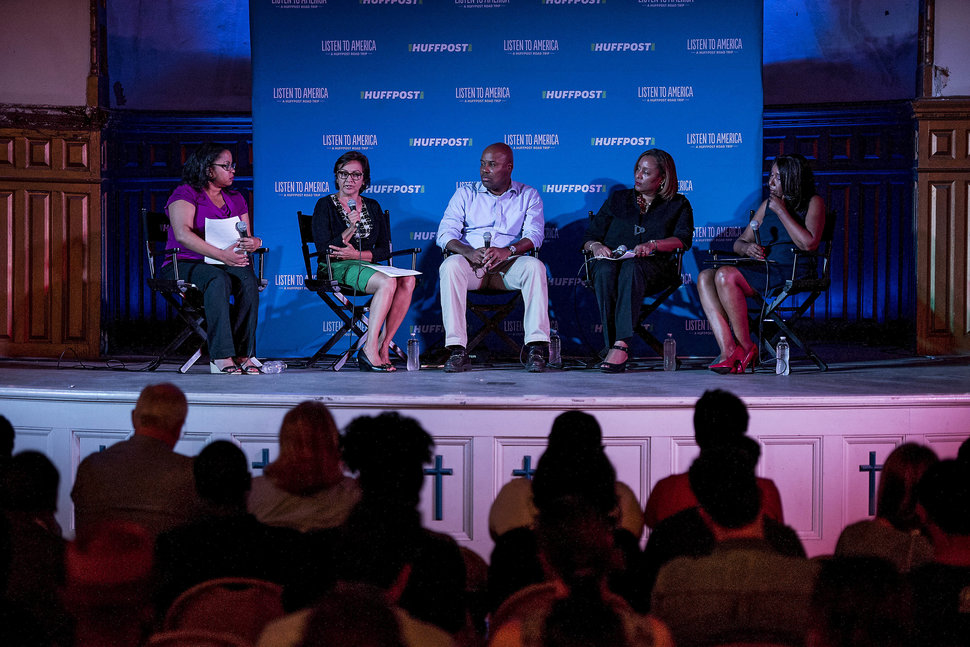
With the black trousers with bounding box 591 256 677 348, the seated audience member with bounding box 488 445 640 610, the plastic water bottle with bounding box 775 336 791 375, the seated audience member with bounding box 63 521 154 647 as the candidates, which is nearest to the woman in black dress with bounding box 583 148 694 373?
the black trousers with bounding box 591 256 677 348

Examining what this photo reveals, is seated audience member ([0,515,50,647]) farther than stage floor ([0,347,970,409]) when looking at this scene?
No

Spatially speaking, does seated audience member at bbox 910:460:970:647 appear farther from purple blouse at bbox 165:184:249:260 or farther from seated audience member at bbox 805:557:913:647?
purple blouse at bbox 165:184:249:260

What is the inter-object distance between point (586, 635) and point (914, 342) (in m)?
5.51

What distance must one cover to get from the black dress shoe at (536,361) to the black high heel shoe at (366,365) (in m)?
0.81

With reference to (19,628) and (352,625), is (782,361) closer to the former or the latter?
(352,625)

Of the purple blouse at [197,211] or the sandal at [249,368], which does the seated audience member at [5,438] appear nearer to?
the sandal at [249,368]

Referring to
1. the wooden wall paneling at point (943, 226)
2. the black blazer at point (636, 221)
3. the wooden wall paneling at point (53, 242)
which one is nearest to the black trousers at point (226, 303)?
the wooden wall paneling at point (53, 242)

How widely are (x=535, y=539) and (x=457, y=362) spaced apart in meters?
3.11

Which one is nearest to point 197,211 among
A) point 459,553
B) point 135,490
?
point 135,490

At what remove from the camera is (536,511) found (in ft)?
5.89

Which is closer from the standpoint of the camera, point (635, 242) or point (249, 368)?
point (249, 368)

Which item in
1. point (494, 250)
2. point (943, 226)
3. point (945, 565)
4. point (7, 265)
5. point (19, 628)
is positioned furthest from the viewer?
point (7, 265)

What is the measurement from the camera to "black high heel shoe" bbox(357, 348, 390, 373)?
15.5 ft

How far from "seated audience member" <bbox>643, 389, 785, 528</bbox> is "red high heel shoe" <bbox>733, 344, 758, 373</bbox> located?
7.68 ft
